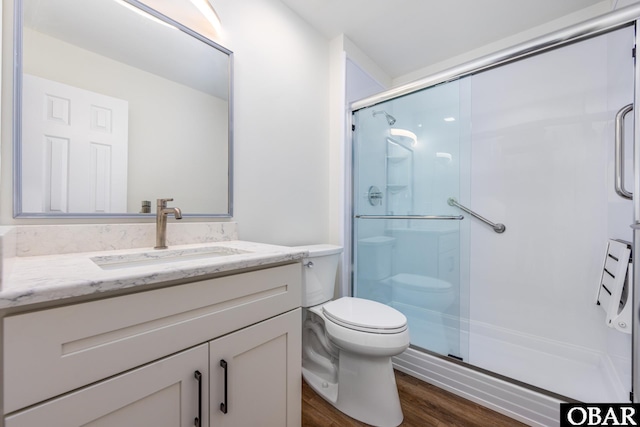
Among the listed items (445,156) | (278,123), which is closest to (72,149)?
(278,123)

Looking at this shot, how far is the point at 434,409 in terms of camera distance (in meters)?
1.35

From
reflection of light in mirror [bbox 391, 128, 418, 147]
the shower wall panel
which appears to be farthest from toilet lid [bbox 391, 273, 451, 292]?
reflection of light in mirror [bbox 391, 128, 418, 147]

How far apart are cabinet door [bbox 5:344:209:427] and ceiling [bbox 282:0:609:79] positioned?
2.03m

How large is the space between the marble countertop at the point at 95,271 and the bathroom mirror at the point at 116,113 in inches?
8.2

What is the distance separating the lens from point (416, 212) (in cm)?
197

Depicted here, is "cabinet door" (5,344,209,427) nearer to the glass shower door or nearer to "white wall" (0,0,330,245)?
"white wall" (0,0,330,245)

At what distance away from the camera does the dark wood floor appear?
4.12 feet

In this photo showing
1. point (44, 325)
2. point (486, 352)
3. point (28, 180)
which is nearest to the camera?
point (44, 325)

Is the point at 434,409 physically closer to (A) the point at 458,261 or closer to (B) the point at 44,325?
(A) the point at 458,261

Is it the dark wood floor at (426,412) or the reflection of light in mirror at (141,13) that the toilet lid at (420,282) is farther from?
the reflection of light in mirror at (141,13)

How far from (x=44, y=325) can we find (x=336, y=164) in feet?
5.78

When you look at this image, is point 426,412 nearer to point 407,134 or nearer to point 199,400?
point 199,400

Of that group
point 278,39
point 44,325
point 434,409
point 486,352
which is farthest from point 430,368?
point 278,39

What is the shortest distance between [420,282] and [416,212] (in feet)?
1.71
